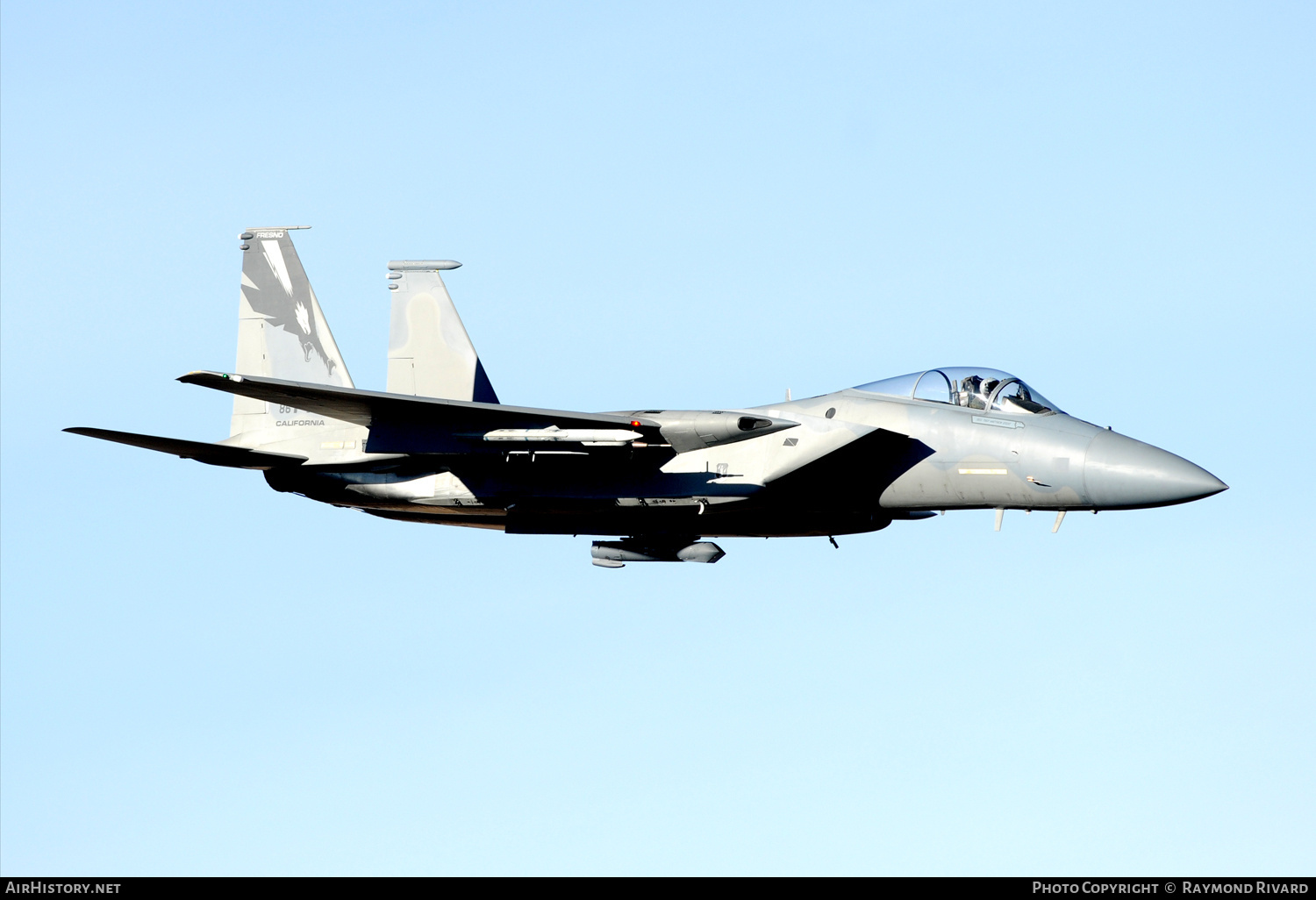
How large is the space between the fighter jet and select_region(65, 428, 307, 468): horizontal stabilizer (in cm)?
3

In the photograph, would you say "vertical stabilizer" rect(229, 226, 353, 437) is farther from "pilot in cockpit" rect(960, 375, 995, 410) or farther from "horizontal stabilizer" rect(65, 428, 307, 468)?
"pilot in cockpit" rect(960, 375, 995, 410)

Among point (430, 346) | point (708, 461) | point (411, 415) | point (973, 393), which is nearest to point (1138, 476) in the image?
point (973, 393)

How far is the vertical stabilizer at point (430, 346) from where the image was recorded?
24.6 meters

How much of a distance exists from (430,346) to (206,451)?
3.92 m

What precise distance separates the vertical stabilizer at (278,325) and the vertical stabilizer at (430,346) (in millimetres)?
1067

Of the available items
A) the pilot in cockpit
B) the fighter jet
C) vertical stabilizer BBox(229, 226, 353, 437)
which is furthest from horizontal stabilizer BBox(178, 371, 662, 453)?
the pilot in cockpit

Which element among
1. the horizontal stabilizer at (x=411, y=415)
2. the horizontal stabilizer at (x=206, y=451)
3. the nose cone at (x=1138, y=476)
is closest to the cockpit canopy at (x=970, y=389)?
the nose cone at (x=1138, y=476)

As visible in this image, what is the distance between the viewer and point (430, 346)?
24.7 metres

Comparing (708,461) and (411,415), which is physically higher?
(411,415)

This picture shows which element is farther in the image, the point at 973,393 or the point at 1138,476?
the point at 973,393

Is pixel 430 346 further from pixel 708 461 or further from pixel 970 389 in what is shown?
pixel 970 389

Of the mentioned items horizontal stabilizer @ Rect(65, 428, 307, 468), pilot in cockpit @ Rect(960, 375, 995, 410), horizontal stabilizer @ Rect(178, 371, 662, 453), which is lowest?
horizontal stabilizer @ Rect(65, 428, 307, 468)

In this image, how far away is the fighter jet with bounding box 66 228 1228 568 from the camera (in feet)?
65.1
